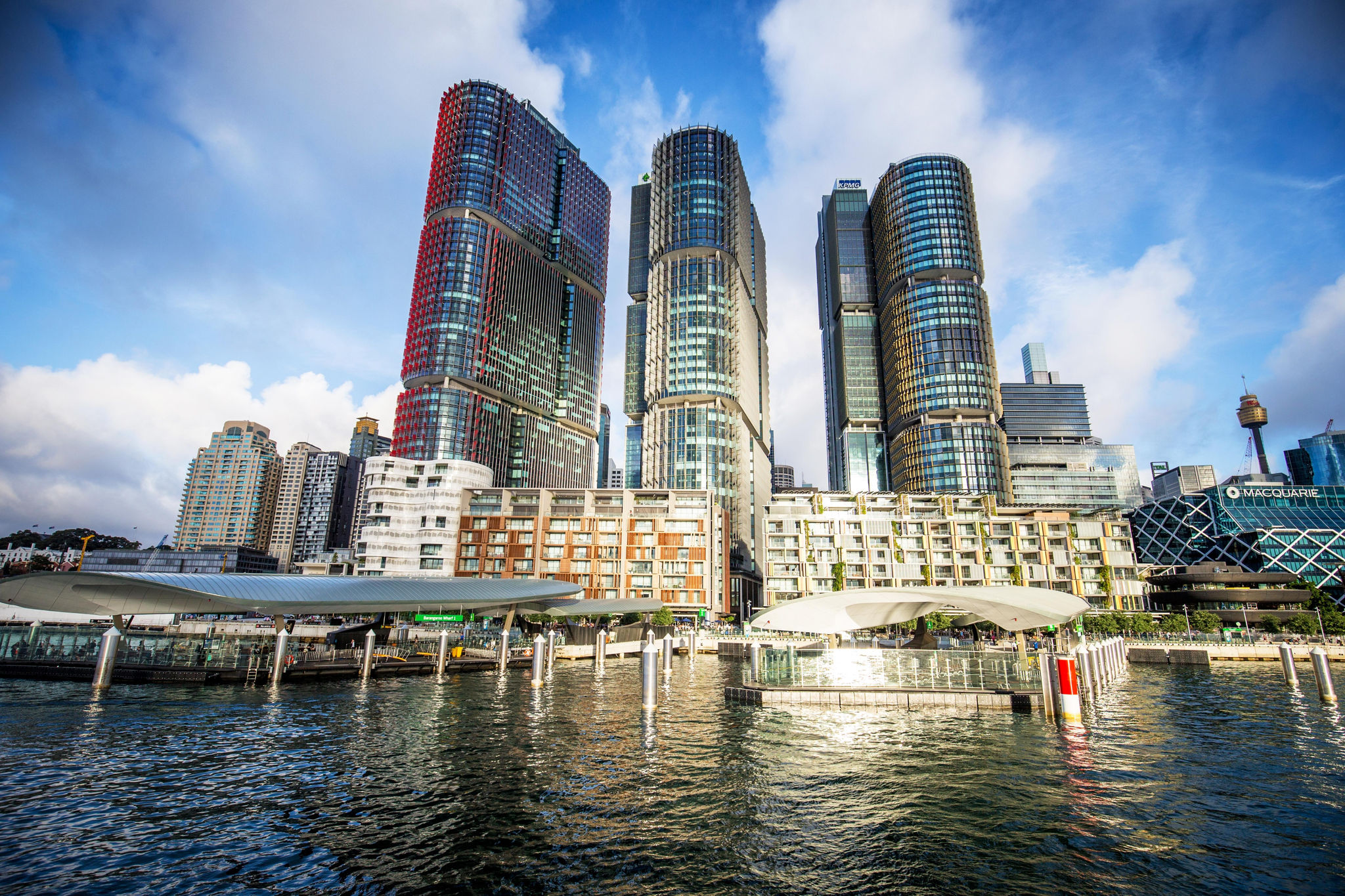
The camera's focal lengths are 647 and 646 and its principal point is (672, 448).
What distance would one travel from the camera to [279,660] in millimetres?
40531

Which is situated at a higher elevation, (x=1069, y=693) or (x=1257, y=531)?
(x=1257, y=531)

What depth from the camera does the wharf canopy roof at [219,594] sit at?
Answer: 127ft

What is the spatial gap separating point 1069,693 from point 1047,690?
45.3 inches

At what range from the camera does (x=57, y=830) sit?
570 inches

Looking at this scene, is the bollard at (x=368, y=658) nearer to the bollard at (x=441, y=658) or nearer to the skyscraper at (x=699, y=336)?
the bollard at (x=441, y=658)

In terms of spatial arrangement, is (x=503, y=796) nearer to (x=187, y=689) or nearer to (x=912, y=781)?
(x=912, y=781)

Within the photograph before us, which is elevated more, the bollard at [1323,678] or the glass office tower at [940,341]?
the glass office tower at [940,341]

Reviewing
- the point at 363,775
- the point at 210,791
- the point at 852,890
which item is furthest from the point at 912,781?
the point at 210,791

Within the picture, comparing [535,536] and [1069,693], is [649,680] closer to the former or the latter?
[1069,693]

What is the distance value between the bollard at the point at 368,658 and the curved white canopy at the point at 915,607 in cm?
2784

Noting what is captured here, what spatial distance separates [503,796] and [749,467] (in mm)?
179049

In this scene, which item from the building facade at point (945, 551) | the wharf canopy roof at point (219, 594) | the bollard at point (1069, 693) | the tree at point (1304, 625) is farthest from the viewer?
the building facade at point (945, 551)

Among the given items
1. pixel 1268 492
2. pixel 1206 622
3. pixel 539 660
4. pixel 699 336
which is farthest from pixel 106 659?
pixel 1268 492

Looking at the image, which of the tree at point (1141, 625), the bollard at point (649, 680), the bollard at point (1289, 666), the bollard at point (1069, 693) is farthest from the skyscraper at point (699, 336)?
the bollard at point (1069, 693)
